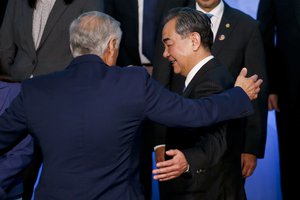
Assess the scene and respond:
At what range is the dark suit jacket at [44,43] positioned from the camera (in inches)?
132

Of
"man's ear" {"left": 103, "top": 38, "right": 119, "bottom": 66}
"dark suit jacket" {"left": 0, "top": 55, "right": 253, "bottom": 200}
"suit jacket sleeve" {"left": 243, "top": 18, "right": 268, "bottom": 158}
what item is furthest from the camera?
"suit jacket sleeve" {"left": 243, "top": 18, "right": 268, "bottom": 158}

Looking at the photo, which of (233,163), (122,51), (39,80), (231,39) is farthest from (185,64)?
(122,51)

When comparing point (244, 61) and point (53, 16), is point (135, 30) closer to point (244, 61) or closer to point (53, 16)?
point (53, 16)

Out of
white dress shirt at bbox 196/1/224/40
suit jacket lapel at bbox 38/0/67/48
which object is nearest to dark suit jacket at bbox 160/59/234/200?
white dress shirt at bbox 196/1/224/40

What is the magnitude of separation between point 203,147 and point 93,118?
42 centimetres

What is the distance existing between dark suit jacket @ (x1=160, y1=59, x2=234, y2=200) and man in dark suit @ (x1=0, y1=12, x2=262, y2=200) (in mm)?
124

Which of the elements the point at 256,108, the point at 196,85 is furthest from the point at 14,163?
the point at 256,108

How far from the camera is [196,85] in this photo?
7.97 feet

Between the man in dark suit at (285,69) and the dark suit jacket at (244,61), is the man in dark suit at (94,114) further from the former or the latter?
the man in dark suit at (285,69)

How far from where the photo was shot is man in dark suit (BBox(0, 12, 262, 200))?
2131mm

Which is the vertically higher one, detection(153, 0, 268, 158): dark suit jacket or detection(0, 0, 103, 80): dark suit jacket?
detection(0, 0, 103, 80): dark suit jacket

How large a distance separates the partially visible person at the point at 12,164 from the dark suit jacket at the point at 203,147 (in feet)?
1.95

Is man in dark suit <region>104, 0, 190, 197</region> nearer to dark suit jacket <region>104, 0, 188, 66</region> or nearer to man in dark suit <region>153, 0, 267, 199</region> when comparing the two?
dark suit jacket <region>104, 0, 188, 66</region>

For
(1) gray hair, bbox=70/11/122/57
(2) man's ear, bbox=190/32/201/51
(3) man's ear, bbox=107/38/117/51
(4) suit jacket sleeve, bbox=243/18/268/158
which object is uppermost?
(1) gray hair, bbox=70/11/122/57
